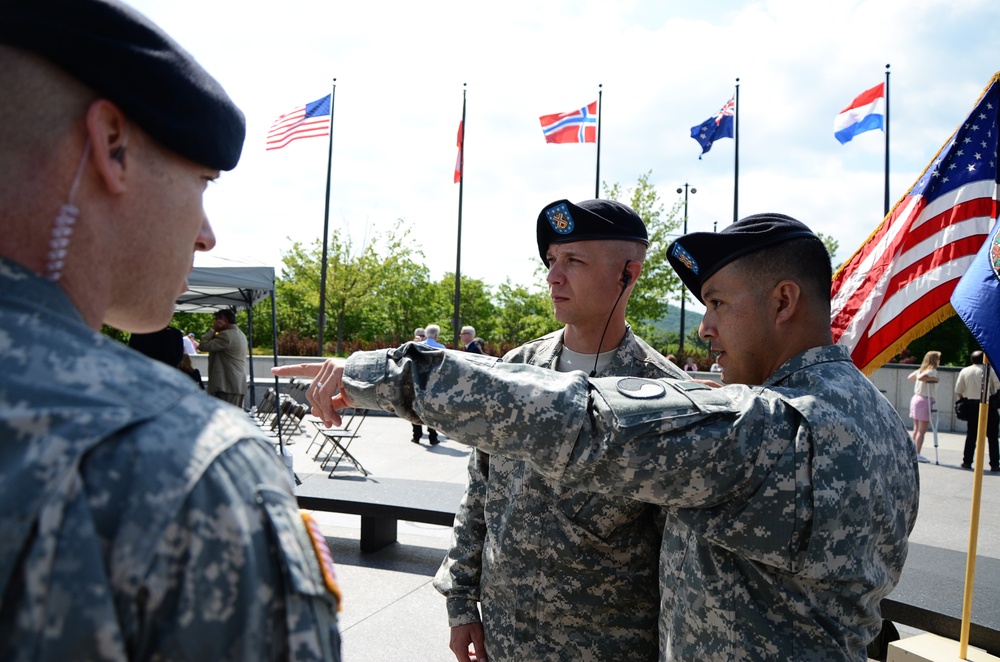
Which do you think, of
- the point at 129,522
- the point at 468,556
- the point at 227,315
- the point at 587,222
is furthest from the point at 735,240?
the point at 227,315

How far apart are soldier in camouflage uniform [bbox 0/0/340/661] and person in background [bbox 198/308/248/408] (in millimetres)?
10236

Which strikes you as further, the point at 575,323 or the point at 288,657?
the point at 575,323

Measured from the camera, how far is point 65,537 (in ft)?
2.06

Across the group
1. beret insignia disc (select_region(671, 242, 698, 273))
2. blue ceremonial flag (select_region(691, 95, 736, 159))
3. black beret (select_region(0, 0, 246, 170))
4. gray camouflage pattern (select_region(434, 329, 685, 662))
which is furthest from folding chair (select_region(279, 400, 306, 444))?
blue ceremonial flag (select_region(691, 95, 736, 159))

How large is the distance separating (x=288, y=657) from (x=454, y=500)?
17.3 ft

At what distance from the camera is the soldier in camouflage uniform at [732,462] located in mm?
1488

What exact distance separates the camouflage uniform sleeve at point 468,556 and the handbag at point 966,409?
11176mm

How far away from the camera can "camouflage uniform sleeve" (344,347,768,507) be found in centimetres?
147

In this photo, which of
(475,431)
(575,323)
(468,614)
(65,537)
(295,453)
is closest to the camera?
(65,537)

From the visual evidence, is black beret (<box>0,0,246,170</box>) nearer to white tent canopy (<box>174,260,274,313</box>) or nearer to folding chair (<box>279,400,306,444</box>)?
white tent canopy (<box>174,260,274,313</box>)

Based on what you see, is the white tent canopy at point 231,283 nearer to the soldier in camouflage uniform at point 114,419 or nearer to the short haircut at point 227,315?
the short haircut at point 227,315

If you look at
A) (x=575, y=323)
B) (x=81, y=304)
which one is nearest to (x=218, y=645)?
(x=81, y=304)

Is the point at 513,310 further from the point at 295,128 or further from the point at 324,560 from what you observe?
the point at 324,560

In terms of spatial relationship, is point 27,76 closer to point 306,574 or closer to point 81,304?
point 81,304
